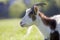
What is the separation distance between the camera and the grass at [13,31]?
1909 mm

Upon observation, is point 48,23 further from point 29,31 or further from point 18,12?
point 18,12

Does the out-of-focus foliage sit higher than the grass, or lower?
higher

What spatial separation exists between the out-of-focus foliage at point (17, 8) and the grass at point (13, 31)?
7cm

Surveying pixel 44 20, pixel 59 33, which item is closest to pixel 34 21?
pixel 44 20

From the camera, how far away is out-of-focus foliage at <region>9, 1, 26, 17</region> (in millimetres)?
2000

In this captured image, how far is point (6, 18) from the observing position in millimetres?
2004

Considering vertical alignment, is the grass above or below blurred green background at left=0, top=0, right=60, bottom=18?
below

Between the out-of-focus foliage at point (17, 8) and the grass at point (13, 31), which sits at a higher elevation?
the out-of-focus foliage at point (17, 8)

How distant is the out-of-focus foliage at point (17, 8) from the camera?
200cm

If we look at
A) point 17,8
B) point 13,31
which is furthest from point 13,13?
point 13,31

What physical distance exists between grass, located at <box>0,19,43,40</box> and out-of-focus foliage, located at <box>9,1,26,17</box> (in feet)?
→ 0.23

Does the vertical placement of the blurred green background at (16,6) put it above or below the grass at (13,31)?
above

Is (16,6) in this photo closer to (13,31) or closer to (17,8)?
(17,8)

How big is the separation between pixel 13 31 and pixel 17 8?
243mm
